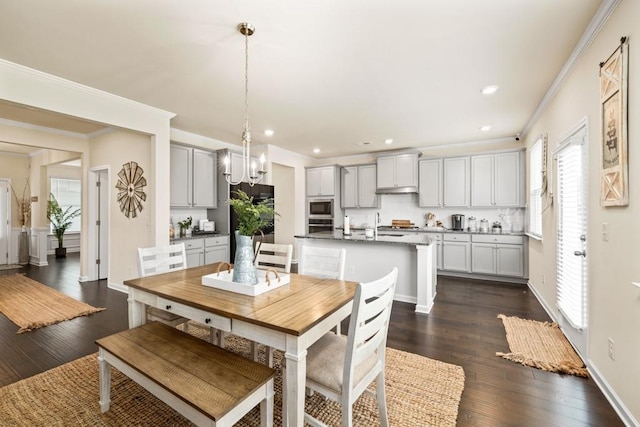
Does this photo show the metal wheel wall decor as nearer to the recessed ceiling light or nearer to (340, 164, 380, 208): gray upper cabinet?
(340, 164, 380, 208): gray upper cabinet

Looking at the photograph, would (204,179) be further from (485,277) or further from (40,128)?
(485,277)

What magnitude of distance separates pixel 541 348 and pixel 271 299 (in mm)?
2578

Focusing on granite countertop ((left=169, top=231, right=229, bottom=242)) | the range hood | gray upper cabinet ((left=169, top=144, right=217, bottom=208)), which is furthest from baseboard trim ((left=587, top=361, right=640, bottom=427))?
gray upper cabinet ((left=169, top=144, right=217, bottom=208))

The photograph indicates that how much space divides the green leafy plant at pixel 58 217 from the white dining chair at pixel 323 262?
756 centimetres

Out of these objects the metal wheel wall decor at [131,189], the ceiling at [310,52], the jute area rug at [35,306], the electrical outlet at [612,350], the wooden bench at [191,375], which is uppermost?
the ceiling at [310,52]

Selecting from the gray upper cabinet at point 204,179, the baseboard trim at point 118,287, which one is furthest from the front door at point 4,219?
the gray upper cabinet at point 204,179

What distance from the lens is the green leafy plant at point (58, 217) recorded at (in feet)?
22.4

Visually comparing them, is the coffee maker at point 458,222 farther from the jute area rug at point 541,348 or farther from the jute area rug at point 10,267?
the jute area rug at point 10,267

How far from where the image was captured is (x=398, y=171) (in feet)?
20.0

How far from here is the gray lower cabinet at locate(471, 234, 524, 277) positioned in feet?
16.0

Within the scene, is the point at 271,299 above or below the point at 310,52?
below

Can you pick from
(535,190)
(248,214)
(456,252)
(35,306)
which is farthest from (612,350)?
(35,306)

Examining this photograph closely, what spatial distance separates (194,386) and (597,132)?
3.05 m

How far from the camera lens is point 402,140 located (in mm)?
5527
